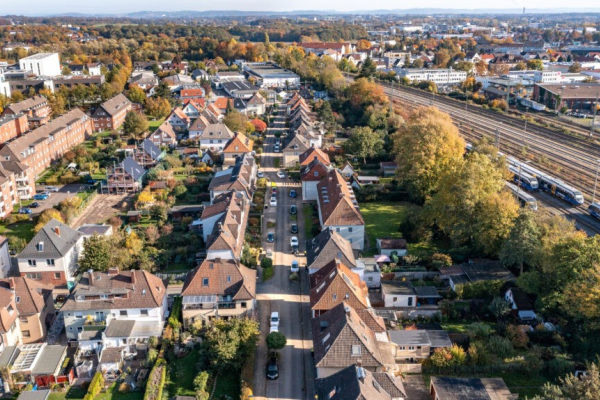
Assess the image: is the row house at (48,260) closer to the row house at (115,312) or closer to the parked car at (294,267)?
the row house at (115,312)

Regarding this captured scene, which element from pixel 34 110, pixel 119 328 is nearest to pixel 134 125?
pixel 34 110

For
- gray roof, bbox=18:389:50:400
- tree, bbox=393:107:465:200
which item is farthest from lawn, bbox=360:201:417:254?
gray roof, bbox=18:389:50:400

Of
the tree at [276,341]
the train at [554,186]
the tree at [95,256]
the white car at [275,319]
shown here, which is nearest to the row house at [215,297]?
the white car at [275,319]

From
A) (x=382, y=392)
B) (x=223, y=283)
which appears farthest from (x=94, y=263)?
(x=382, y=392)

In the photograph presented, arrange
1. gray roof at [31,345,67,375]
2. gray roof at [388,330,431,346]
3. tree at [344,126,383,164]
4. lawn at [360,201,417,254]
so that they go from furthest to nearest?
tree at [344,126,383,164] < lawn at [360,201,417,254] < gray roof at [388,330,431,346] < gray roof at [31,345,67,375]

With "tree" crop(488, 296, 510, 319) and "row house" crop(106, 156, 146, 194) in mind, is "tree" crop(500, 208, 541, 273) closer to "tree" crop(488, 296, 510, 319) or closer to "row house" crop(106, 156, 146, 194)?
"tree" crop(488, 296, 510, 319)
